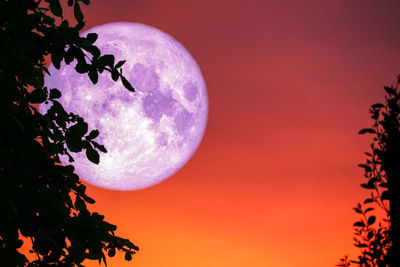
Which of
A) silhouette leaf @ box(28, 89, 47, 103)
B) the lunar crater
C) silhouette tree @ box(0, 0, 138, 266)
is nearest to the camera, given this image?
silhouette tree @ box(0, 0, 138, 266)

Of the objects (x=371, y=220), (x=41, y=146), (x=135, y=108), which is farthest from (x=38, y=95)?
(x=135, y=108)

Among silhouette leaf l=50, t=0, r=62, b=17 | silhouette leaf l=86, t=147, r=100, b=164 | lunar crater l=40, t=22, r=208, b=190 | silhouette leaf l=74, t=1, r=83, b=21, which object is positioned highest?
lunar crater l=40, t=22, r=208, b=190

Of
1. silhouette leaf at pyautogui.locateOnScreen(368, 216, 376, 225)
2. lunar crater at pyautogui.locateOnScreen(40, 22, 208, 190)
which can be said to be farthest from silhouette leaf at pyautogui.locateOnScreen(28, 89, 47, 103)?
lunar crater at pyautogui.locateOnScreen(40, 22, 208, 190)

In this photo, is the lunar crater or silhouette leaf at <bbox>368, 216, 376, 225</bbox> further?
the lunar crater

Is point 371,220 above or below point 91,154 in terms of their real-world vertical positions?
below

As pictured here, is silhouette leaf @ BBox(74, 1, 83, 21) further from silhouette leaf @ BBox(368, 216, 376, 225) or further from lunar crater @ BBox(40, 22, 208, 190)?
lunar crater @ BBox(40, 22, 208, 190)

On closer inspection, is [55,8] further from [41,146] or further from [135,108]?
[135,108]

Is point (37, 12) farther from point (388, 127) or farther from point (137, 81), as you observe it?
point (137, 81)

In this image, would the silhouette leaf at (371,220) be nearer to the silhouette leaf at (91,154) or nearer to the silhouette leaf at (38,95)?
the silhouette leaf at (91,154)

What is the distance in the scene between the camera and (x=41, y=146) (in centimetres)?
386

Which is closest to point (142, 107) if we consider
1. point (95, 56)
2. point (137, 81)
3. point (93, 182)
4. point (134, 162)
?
point (137, 81)

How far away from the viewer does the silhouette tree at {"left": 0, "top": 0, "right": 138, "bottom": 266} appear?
11.2 feet

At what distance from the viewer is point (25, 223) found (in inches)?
159

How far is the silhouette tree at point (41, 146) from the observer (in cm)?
340
